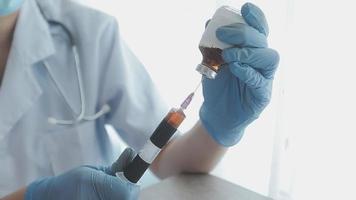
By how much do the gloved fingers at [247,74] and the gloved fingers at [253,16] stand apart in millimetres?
72

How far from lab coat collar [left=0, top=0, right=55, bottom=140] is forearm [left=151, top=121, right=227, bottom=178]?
0.34m

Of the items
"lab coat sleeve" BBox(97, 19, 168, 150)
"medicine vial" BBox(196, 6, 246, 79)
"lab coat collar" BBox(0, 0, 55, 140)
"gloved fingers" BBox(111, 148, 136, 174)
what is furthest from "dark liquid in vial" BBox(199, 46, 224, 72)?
"lab coat collar" BBox(0, 0, 55, 140)

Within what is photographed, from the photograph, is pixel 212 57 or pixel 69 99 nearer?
pixel 212 57

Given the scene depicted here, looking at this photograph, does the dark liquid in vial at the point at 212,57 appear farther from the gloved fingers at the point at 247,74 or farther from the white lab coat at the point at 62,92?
the white lab coat at the point at 62,92

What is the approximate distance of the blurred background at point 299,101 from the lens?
94 centimetres

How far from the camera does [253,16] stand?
683 millimetres

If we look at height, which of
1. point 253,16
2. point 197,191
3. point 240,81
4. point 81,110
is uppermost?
point 253,16

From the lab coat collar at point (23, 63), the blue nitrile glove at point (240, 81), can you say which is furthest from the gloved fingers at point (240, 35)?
the lab coat collar at point (23, 63)

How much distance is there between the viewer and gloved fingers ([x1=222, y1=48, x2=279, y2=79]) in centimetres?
67

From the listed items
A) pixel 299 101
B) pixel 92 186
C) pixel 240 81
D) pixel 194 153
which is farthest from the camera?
pixel 299 101

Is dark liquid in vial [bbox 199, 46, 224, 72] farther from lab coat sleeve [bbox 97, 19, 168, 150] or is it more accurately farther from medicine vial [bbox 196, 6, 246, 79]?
lab coat sleeve [bbox 97, 19, 168, 150]

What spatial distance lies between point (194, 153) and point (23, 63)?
441mm

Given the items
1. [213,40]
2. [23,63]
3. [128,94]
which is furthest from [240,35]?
[23,63]

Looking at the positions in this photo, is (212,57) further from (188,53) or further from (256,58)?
(188,53)
